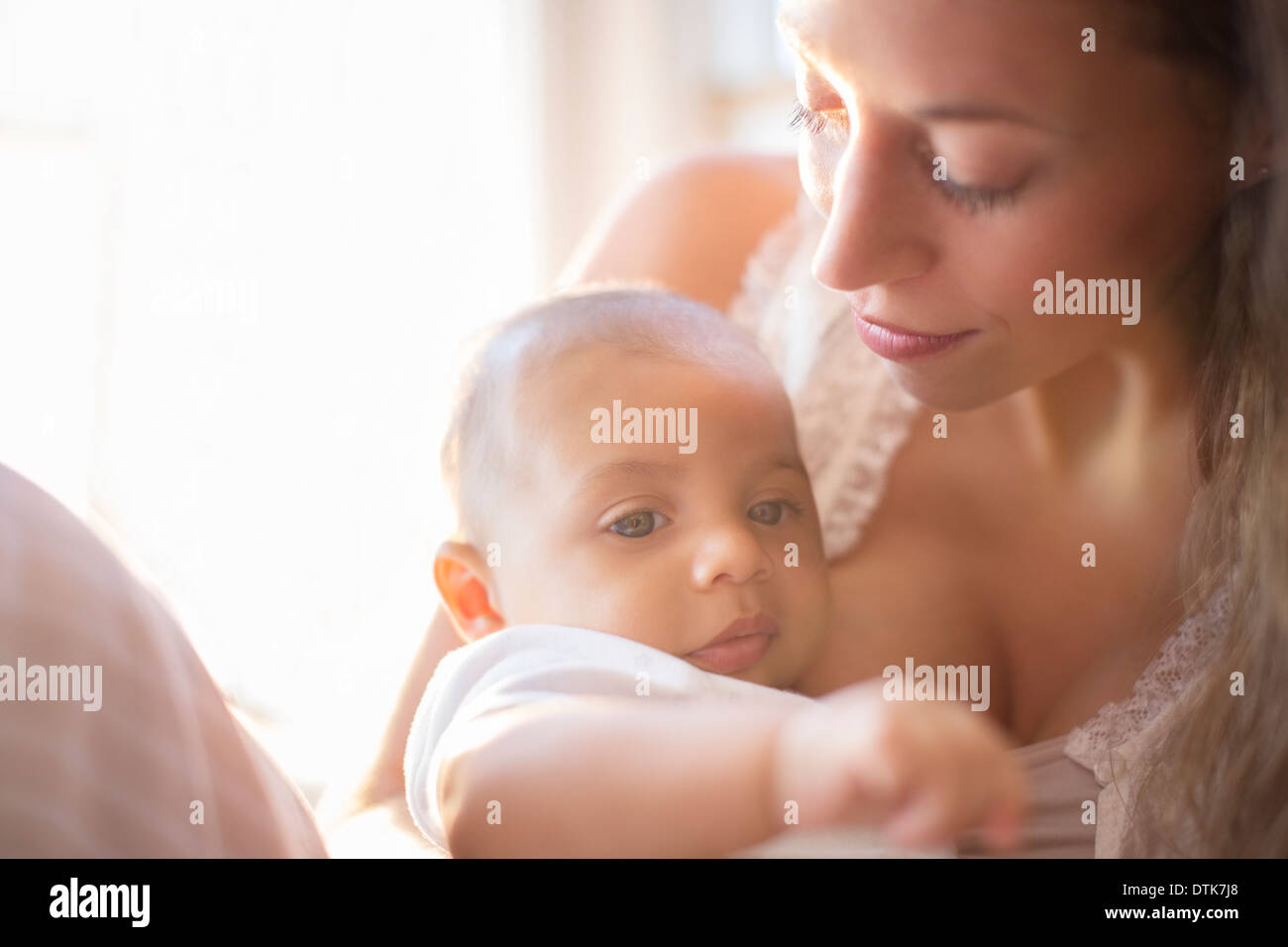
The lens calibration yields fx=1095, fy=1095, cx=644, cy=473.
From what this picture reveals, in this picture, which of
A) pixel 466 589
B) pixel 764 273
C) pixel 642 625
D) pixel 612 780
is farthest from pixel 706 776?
pixel 764 273

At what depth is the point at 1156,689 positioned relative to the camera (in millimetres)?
548

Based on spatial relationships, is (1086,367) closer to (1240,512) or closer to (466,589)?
(1240,512)

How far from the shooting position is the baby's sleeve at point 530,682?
47cm

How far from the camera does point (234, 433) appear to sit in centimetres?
152

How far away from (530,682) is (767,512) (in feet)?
0.55

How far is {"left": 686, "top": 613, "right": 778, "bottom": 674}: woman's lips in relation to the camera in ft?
1.73

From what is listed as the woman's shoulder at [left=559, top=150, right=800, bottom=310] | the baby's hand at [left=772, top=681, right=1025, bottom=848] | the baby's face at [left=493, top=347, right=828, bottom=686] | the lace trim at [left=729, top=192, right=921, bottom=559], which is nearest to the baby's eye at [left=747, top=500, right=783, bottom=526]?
the baby's face at [left=493, top=347, right=828, bottom=686]

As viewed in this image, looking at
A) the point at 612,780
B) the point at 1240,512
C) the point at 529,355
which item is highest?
the point at 529,355

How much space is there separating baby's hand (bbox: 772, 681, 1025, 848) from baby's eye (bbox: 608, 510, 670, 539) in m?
0.20

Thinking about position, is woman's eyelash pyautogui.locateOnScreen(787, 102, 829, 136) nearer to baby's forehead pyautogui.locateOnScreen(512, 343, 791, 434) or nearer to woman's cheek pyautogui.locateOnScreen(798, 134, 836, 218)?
woman's cheek pyautogui.locateOnScreen(798, 134, 836, 218)

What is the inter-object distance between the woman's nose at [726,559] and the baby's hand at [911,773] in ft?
0.59
